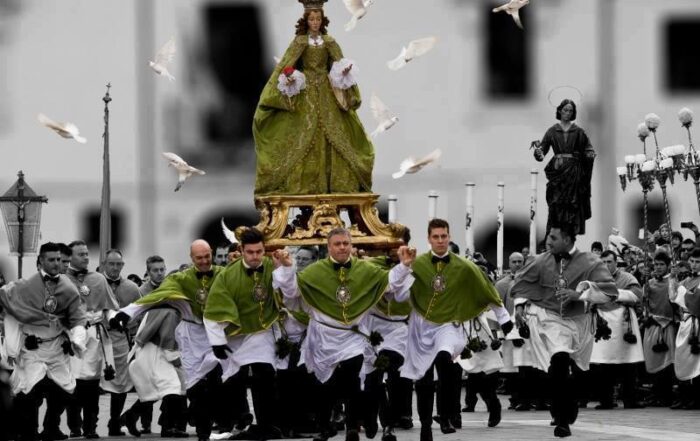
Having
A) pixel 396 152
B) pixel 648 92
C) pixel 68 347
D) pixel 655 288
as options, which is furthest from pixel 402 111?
pixel 68 347

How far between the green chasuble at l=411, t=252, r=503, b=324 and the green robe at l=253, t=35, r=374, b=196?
370 cm

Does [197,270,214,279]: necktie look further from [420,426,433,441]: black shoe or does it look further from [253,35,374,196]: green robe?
[253,35,374,196]: green robe

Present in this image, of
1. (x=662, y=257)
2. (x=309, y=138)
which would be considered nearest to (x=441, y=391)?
(x=309, y=138)

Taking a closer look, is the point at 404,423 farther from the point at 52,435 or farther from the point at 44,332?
the point at 44,332

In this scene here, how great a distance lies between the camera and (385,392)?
2184 cm

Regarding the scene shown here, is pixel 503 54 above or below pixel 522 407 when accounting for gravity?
above

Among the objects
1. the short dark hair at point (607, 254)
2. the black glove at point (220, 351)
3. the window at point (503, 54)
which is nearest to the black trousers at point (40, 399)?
the black glove at point (220, 351)

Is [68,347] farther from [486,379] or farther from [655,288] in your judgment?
[655,288]

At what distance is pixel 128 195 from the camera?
39.9 meters

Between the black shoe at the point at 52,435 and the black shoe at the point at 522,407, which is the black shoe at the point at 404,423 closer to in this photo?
the black shoe at the point at 52,435

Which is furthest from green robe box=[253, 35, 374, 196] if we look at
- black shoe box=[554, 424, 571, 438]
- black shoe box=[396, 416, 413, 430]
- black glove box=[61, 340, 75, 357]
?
black shoe box=[554, 424, 571, 438]

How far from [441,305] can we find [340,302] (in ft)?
3.18

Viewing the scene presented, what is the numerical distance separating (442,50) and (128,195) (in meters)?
5.74

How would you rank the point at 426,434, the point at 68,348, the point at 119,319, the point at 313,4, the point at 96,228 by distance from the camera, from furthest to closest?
the point at 96,228 < the point at 313,4 < the point at 68,348 < the point at 119,319 < the point at 426,434
